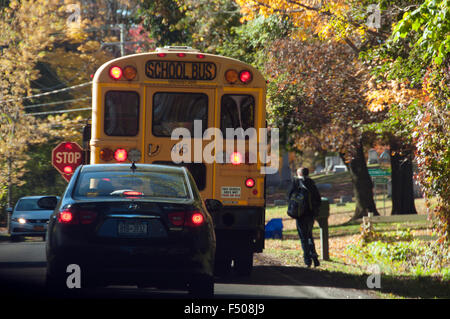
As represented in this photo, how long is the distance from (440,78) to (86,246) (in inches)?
265

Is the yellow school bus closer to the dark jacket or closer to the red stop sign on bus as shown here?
the dark jacket

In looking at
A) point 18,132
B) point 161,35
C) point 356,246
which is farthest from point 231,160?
point 18,132

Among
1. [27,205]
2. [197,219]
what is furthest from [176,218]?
[27,205]

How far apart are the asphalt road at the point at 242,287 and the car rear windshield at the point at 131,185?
5.15 ft

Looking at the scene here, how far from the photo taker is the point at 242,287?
11.4 meters

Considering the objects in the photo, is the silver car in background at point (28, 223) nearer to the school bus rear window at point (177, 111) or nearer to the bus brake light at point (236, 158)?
the school bus rear window at point (177, 111)

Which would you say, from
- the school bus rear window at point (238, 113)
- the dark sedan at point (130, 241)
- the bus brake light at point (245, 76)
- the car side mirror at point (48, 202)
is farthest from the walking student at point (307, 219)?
the dark sedan at point (130, 241)

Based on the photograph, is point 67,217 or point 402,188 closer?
point 67,217

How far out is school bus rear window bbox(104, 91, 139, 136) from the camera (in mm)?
12453

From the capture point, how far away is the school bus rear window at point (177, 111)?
12.5 m

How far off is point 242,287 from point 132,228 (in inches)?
141

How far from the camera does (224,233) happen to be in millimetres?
12055

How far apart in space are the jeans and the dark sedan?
610 cm

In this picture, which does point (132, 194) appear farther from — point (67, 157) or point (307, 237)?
point (67, 157)
